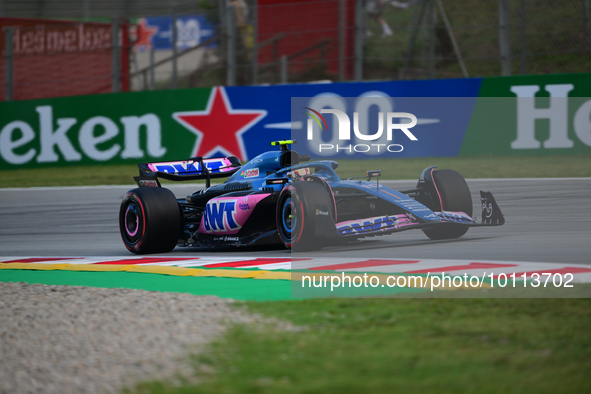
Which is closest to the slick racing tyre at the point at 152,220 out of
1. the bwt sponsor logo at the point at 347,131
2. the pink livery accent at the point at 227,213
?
the pink livery accent at the point at 227,213

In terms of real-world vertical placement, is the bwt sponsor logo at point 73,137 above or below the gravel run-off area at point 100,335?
above

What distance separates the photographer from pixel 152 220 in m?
6.86

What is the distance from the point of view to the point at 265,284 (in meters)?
4.90

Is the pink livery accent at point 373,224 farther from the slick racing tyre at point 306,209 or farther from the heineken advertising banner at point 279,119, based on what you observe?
the heineken advertising banner at point 279,119

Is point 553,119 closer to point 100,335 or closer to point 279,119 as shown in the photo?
point 279,119

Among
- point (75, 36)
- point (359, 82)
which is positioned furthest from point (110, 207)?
point (75, 36)

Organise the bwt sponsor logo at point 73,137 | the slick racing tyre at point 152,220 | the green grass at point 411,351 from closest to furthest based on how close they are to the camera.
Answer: the green grass at point 411,351, the slick racing tyre at point 152,220, the bwt sponsor logo at point 73,137

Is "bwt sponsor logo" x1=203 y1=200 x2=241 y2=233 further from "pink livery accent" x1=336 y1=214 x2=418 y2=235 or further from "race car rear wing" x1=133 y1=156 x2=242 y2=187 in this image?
"pink livery accent" x1=336 y1=214 x2=418 y2=235

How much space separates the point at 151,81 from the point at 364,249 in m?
10.6

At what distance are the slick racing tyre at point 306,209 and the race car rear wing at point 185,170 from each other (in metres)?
1.62

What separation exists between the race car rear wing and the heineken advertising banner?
2827 millimetres

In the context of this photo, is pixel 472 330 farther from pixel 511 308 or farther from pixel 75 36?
pixel 75 36

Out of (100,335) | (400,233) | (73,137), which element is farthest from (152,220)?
(73,137)

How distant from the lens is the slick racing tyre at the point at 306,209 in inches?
229
